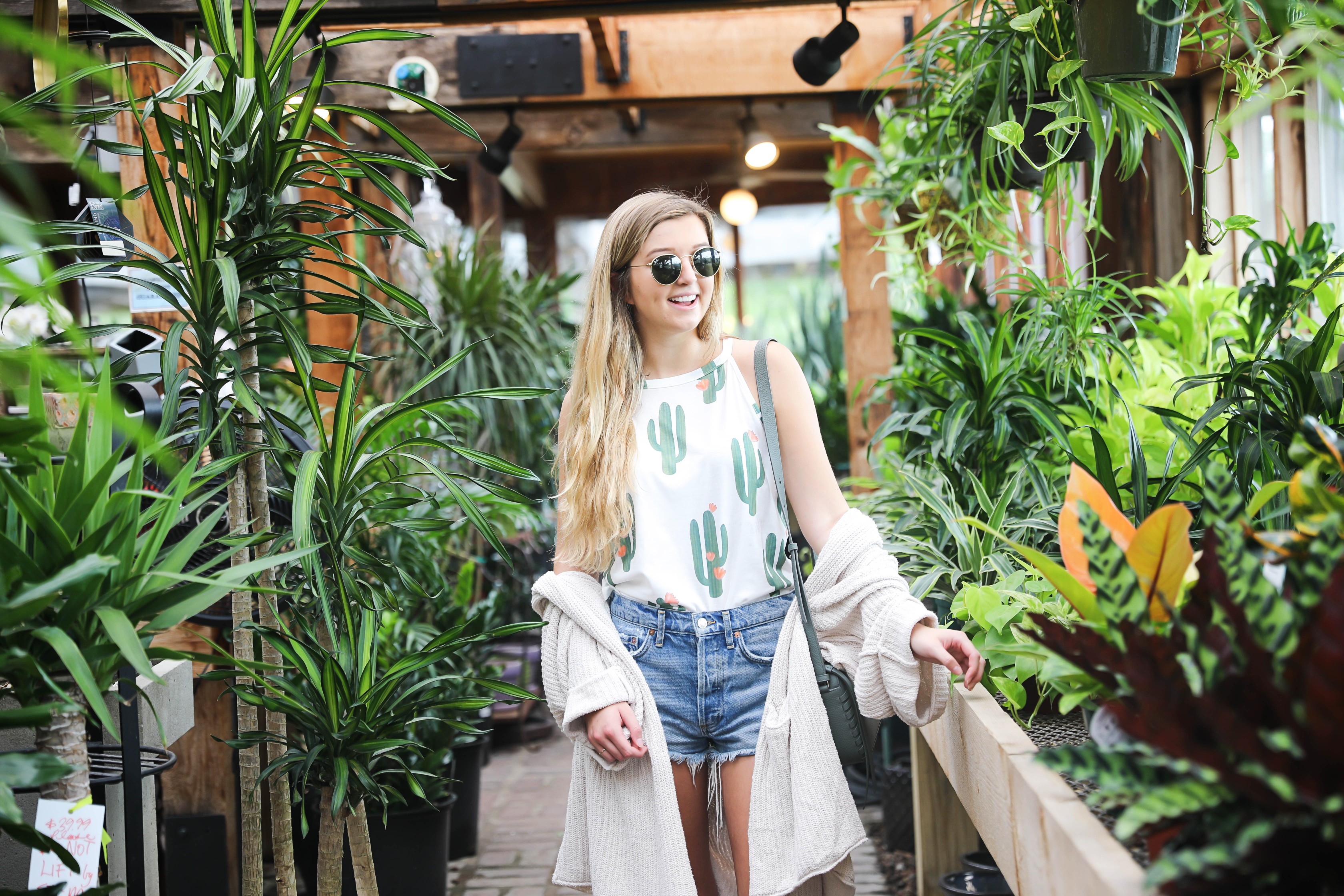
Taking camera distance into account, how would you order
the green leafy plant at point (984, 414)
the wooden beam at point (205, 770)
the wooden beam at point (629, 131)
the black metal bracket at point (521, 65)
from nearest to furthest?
the green leafy plant at point (984, 414), the wooden beam at point (205, 770), the black metal bracket at point (521, 65), the wooden beam at point (629, 131)

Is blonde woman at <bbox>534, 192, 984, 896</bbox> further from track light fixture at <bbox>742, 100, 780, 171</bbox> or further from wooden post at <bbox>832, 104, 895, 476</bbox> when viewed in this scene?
track light fixture at <bbox>742, 100, 780, 171</bbox>

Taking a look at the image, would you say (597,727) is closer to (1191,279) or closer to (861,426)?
(1191,279)

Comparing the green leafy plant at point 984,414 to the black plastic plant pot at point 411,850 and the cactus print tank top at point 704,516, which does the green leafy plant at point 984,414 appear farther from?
the black plastic plant pot at point 411,850

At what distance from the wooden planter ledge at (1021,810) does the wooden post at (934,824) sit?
6.8 inches

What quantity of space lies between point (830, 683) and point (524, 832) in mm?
2222

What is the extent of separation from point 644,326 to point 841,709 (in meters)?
0.69

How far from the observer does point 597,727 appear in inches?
58.7

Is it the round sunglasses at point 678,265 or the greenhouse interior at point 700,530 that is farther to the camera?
the round sunglasses at point 678,265

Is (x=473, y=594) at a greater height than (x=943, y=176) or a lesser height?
lesser

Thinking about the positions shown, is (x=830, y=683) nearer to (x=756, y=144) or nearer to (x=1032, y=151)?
(x=1032, y=151)

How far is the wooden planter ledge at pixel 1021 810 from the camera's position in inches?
37.2

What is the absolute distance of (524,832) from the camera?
3.43 m

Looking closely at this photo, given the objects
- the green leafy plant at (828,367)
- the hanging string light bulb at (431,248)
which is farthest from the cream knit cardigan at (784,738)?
the hanging string light bulb at (431,248)

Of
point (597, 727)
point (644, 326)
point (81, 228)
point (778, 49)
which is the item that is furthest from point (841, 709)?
point (778, 49)
